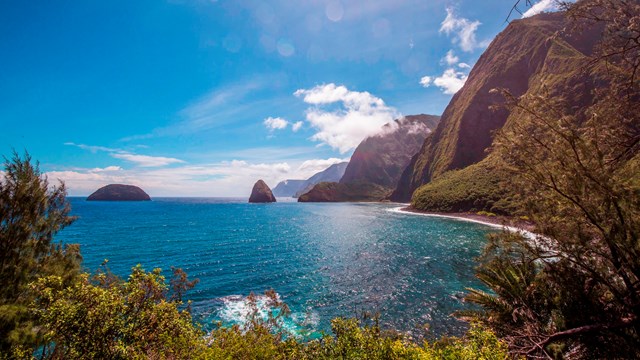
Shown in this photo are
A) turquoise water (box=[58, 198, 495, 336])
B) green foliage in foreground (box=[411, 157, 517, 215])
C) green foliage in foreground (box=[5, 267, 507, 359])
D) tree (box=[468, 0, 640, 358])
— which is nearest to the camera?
green foliage in foreground (box=[5, 267, 507, 359])

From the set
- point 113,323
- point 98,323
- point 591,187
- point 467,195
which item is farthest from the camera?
point 467,195

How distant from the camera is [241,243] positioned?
2263 inches

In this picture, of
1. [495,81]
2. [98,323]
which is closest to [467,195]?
[495,81]

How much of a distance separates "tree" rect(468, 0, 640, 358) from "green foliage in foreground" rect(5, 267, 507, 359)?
546cm

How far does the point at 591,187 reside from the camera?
9695 millimetres

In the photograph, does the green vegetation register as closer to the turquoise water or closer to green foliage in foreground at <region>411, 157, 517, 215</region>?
the turquoise water

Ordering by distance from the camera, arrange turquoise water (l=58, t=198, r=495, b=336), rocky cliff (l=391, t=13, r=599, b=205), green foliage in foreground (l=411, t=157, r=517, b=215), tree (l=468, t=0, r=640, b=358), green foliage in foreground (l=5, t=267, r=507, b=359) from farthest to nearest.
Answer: rocky cliff (l=391, t=13, r=599, b=205)
green foliage in foreground (l=411, t=157, r=517, b=215)
turquoise water (l=58, t=198, r=495, b=336)
tree (l=468, t=0, r=640, b=358)
green foliage in foreground (l=5, t=267, r=507, b=359)

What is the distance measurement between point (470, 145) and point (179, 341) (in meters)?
174

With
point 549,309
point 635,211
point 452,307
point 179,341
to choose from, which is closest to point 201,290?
point 179,341

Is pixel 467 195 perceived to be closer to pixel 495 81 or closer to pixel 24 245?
pixel 495 81

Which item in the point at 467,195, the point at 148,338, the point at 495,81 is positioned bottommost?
the point at 148,338

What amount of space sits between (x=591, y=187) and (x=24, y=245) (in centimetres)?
2364

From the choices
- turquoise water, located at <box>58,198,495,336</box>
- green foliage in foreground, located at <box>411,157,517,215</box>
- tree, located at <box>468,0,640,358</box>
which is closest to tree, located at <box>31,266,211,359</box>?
tree, located at <box>468,0,640,358</box>

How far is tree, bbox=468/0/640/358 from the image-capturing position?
30.6 feet
